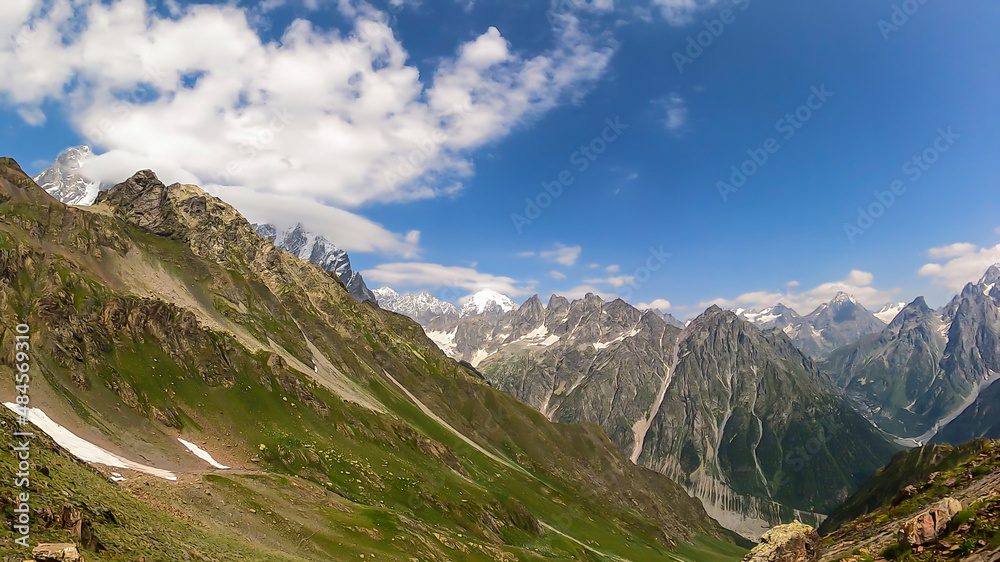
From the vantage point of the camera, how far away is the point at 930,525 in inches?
630

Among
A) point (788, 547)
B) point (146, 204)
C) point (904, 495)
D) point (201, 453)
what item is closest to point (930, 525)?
point (788, 547)

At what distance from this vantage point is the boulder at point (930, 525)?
15.7 meters

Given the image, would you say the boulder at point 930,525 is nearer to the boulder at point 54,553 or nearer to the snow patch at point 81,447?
the boulder at point 54,553

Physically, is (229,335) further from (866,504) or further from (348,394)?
(866,504)

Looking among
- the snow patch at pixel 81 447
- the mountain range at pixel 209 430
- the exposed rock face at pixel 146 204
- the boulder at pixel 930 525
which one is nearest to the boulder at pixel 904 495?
the boulder at pixel 930 525

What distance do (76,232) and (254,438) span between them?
87482mm

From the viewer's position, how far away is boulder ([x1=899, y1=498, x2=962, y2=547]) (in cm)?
1568

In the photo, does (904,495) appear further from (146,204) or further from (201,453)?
(146,204)

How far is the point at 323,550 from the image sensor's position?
53031 millimetres

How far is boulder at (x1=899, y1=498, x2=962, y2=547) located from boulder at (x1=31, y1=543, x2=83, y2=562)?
3256 centimetres

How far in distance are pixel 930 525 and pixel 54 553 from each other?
33.7m

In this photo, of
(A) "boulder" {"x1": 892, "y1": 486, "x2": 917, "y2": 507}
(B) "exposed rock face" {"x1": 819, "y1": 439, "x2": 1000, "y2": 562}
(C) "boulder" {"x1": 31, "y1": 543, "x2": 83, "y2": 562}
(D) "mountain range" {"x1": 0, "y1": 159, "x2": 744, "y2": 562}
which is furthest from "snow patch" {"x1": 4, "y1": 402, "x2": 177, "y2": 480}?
(A) "boulder" {"x1": 892, "y1": 486, "x2": 917, "y2": 507}

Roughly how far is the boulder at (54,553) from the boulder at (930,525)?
32.6 m

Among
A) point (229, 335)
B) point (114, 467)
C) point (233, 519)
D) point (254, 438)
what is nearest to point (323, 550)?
point (233, 519)
